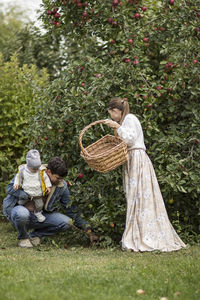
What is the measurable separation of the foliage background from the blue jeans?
31cm

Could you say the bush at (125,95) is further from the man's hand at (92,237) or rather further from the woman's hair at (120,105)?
the woman's hair at (120,105)

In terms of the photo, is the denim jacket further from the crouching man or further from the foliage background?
the foliage background

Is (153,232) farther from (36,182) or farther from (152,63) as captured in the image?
(152,63)

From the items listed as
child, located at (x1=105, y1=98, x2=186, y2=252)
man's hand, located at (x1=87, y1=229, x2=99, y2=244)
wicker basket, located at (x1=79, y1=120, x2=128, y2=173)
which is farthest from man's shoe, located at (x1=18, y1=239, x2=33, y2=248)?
wicker basket, located at (x1=79, y1=120, x2=128, y2=173)

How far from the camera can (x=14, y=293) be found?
312 centimetres

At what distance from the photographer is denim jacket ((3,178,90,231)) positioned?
5.51 m

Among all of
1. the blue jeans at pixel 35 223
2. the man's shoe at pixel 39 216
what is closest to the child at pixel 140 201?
the blue jeans at pixel 35 223

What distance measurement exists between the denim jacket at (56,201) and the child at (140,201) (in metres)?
0.66

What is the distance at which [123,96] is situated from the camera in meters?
5.72

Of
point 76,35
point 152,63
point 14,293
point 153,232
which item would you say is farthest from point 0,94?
point 14,293

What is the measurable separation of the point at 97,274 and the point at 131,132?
1.71 m

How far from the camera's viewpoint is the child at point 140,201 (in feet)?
16.7

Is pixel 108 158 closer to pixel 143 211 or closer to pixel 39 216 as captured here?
pixel 143 211

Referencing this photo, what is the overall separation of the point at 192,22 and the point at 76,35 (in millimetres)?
1505
